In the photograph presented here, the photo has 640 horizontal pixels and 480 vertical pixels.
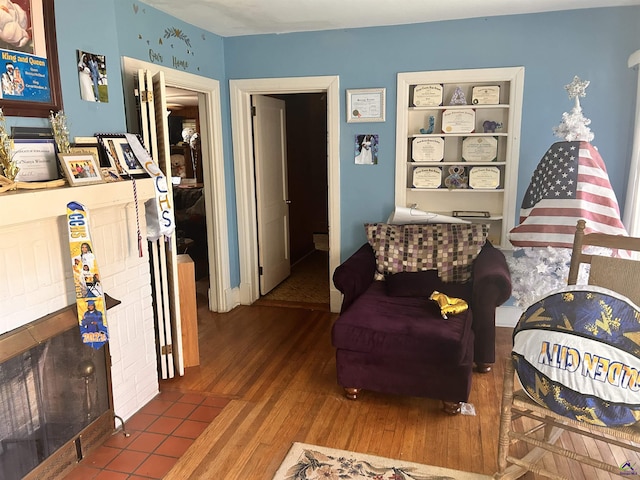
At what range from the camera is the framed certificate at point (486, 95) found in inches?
148

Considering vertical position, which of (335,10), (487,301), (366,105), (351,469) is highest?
(335,10)

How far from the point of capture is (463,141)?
3910 millimetres

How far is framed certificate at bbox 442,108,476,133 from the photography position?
3.81 metres

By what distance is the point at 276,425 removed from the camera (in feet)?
8.76

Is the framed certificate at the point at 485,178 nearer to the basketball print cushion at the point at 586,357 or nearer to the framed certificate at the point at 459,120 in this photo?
the framed certificate at the point at 459,120

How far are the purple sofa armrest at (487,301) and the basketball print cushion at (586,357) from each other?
3.79ft

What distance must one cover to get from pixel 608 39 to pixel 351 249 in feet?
8.07

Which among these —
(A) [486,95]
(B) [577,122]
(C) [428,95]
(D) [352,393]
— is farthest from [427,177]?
(D) [352,393]

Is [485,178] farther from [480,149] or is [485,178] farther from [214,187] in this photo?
[214,187]

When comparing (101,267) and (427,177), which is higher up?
(427,177)

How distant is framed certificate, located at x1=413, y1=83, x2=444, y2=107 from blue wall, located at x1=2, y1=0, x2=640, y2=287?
0.47ft

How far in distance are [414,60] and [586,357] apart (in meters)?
2.80

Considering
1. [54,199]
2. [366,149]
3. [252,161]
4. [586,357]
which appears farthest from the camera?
[252,161]

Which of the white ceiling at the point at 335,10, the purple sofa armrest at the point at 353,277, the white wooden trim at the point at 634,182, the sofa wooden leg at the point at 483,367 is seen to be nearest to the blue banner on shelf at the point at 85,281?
the purple sofa armrest at the point at 353,277
